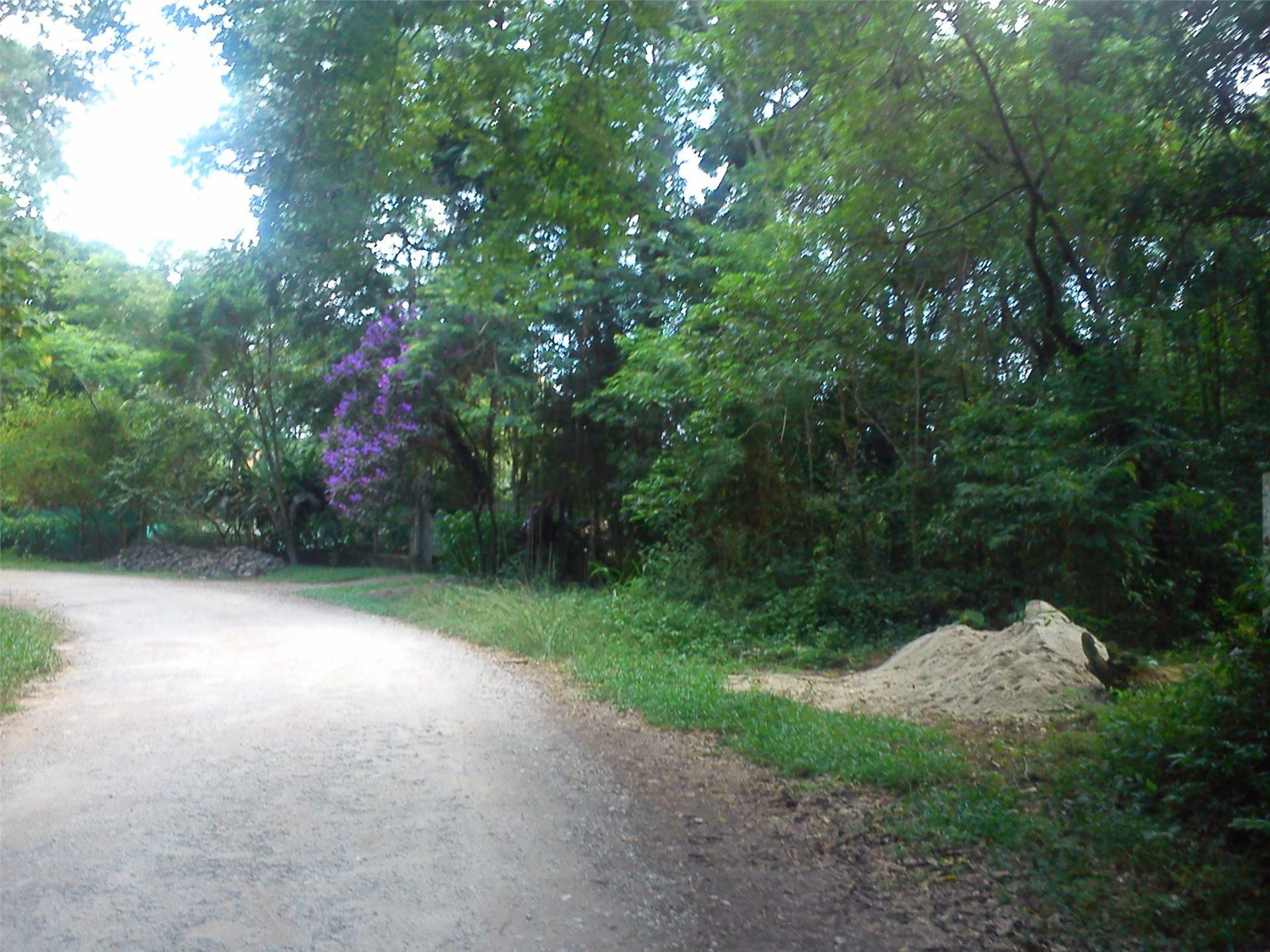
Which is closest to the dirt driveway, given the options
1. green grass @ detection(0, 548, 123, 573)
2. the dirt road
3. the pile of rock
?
the dirt road

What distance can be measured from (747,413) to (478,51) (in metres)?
6.56

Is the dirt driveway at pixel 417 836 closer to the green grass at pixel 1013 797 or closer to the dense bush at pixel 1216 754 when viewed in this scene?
the green grass at pixel 1013 797

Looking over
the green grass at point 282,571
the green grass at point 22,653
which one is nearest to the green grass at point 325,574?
the green grass at point 282,571

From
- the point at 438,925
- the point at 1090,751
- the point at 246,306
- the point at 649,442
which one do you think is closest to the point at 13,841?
the point at 438,925

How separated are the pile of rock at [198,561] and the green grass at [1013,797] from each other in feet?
55.0

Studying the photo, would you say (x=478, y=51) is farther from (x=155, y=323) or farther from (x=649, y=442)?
(x=155, y=323)

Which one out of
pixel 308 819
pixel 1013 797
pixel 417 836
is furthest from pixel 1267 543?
pixel 308 819

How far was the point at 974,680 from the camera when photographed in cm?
930

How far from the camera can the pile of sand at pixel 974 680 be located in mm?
8727

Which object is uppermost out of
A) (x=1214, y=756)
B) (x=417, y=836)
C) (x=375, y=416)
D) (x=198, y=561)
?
(x=375, y=416)

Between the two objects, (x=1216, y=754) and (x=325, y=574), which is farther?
(x=325, y=574)

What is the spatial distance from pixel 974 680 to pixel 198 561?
945 inches

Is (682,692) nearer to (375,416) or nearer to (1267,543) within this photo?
(1267,543)

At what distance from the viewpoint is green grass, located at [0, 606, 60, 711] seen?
9898 millimetres
